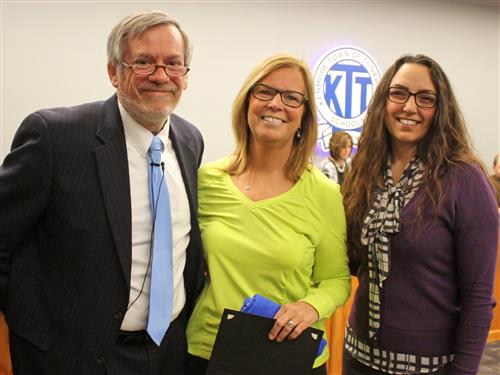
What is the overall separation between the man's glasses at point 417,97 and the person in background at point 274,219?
31 centimetres

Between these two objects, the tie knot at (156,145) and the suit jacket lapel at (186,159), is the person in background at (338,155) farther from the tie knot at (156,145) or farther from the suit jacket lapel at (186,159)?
the tie knot at (156,145)

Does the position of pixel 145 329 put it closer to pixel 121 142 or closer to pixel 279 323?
pixel 279 323

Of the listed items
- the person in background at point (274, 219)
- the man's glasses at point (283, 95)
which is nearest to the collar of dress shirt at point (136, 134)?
the person in background at point (274, 219)

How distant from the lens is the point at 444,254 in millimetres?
1888

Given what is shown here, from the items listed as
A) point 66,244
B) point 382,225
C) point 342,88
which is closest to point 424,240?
point 382,225

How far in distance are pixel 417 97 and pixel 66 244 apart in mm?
1313

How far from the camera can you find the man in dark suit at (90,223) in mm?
1668

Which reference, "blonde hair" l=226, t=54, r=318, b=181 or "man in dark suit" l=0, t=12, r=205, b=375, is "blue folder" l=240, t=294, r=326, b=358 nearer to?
"man in dark suit" l=0, t=12, r=205, b=375

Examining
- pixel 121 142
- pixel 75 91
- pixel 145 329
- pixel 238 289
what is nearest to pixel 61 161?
pixel 121 142

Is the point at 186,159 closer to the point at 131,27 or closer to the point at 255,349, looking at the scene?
the point at 131,27

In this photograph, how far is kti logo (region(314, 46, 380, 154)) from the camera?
8.31 m

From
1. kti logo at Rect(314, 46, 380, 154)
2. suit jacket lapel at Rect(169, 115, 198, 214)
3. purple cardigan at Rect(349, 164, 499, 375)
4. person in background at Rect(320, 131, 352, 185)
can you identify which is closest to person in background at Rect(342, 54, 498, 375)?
purple cardigan at Rect(349, 164, 499, 375)

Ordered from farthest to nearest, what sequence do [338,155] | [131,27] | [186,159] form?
[338,155], [186,159], [131,27]

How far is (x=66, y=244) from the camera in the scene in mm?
1693
